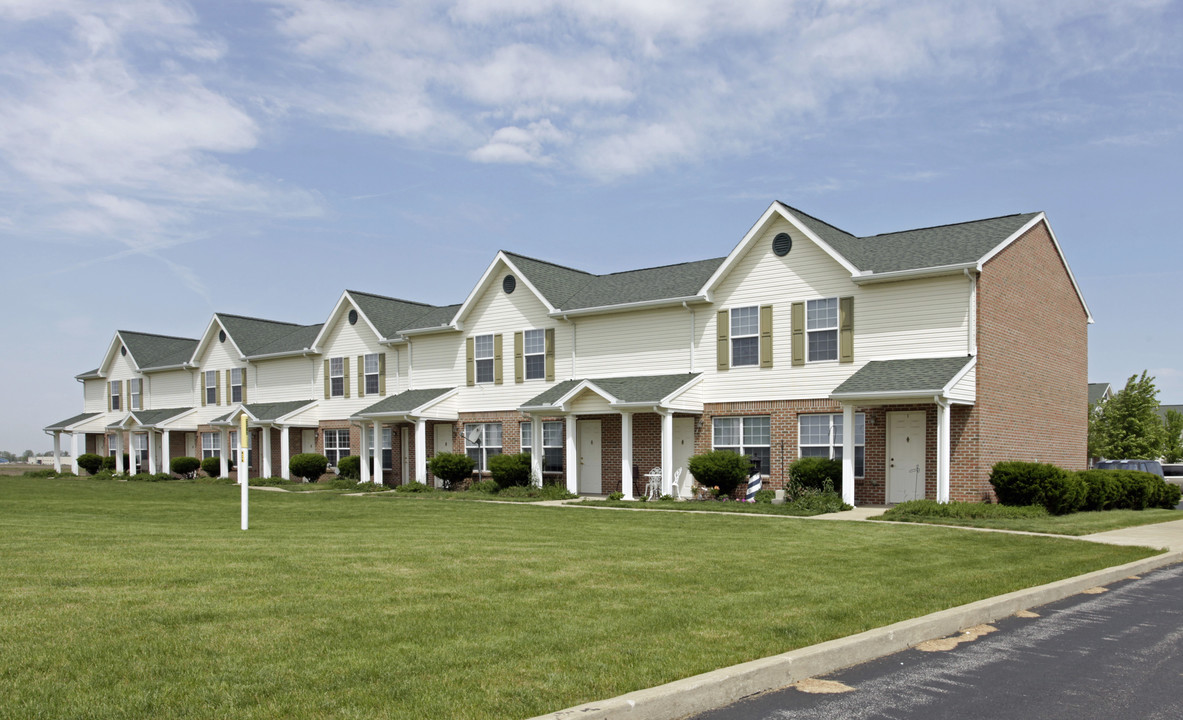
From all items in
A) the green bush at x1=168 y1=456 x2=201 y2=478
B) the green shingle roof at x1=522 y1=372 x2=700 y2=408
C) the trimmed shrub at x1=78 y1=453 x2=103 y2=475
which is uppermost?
the green shingle roof at x1=522 y1=372 x2=700 y2=408

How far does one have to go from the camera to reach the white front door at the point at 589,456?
3086 centimetres

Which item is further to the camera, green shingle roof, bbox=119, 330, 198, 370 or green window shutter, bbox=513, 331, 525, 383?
green shingle roof, bbox=119, 330, 198, 370

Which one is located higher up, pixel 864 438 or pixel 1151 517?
pixel 864 438

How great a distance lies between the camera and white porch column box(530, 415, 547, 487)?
3078 centimetres

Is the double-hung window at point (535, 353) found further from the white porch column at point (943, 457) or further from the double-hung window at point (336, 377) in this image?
the white porch column at point (943, 457)

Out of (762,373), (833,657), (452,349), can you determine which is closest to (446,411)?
(452,349)

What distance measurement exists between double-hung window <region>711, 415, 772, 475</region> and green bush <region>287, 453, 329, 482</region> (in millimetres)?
18254

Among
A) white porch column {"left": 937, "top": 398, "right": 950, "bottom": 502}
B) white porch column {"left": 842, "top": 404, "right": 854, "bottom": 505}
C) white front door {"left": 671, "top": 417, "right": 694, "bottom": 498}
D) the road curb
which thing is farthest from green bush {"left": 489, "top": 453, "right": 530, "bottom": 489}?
the road curb

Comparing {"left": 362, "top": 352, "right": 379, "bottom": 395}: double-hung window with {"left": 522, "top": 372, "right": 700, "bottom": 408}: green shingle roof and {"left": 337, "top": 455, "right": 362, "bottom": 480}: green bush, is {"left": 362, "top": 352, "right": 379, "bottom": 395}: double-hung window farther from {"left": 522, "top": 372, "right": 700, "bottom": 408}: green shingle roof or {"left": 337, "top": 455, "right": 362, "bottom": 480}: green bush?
{"left": 522, "top": 372, "right": 700, "bottom": 408}: green shingle roof

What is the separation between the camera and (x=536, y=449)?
3112 centimetres

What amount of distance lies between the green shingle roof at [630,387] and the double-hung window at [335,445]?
11607 millimetres

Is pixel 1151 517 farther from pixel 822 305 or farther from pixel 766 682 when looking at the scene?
pixel 766 682

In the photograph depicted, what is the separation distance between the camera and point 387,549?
516 inches

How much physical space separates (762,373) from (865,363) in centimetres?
300
